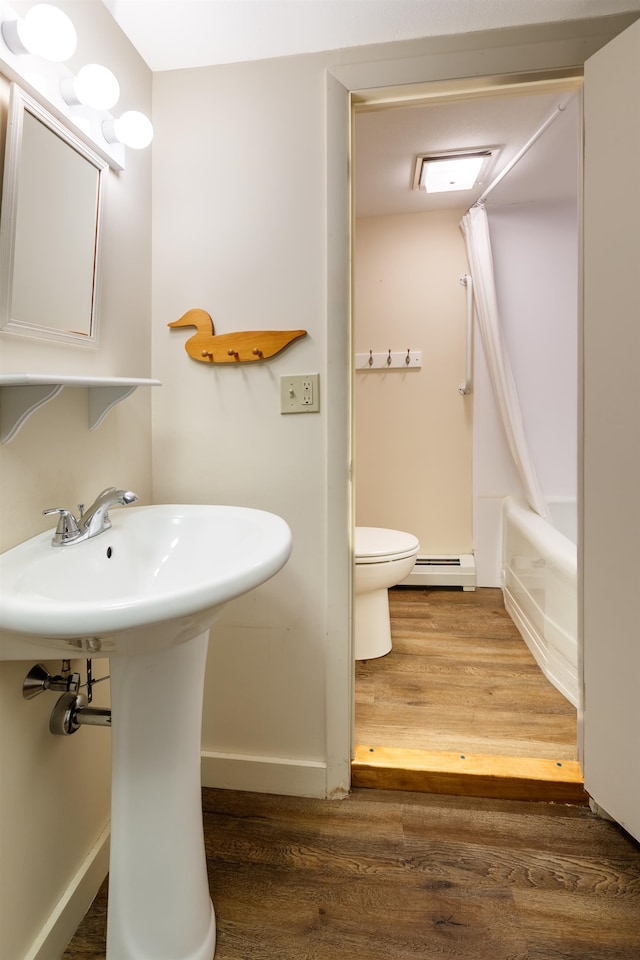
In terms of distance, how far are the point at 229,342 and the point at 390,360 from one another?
1.73 m

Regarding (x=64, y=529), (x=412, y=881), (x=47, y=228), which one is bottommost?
(x=412, y=881)

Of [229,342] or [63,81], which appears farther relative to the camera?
[229,342]

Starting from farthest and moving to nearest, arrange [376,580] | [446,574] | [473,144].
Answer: [446,574], [473,144], [376,580]

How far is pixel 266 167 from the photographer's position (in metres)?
1.42

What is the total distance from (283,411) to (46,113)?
811mm

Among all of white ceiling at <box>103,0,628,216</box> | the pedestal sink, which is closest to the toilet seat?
the pedestal sink

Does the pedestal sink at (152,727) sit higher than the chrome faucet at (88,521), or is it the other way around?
the chrome faucet at (88,521)

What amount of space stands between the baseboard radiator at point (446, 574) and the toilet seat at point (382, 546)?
0.70 m

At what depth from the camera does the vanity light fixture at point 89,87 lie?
105 centimetres

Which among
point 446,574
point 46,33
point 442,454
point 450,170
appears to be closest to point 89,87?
point 46,33

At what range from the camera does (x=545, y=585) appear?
2088 mm

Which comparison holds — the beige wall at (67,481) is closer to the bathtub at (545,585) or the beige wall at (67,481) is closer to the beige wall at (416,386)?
the bathtub at (545,585)

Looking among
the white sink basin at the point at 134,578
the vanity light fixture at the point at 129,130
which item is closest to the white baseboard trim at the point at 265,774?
the white sink basin at the point at 134,578

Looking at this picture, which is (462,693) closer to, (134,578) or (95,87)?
(134,578)
